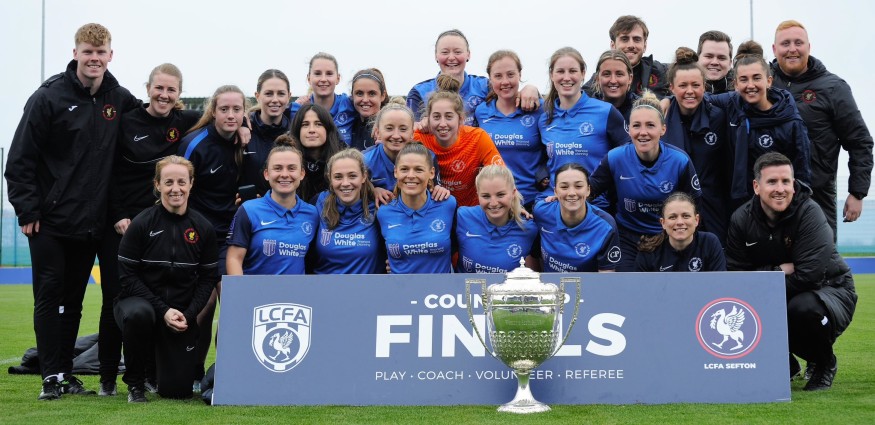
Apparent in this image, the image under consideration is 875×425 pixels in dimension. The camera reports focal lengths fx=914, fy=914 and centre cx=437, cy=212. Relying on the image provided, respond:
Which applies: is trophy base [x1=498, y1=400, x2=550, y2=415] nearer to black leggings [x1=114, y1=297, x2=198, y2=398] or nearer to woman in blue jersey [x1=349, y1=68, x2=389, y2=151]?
black leggings [x1=114, y1=297, x2=198, y2=398]

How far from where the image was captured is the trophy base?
428 centimetres

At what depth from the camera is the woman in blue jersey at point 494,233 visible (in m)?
5.26

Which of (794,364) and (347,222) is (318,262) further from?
(794,364)

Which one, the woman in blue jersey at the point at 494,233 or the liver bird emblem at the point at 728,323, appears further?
the woman in blue jersey at the point at 494,233

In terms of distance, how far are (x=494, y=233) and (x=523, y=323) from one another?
115 centimetres

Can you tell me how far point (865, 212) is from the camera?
64.0 feet

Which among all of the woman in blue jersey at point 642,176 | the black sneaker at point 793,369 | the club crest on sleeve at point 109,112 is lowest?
the black sneaker at point 793,369

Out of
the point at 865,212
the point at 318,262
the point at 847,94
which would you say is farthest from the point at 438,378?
the point at 865,212

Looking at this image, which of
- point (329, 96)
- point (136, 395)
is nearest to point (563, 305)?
point (136, 395)

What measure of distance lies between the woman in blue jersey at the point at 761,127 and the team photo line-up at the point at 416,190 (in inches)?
0.5

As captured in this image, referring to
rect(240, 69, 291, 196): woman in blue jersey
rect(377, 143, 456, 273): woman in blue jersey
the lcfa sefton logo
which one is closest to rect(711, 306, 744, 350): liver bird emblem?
the lcfa sefton logo

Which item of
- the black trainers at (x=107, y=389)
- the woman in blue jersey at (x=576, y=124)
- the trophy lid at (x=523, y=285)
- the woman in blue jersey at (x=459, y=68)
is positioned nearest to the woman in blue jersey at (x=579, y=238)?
the woman in blue jersey at (x=576, y=124)

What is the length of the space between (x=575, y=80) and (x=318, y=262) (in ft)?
6.81

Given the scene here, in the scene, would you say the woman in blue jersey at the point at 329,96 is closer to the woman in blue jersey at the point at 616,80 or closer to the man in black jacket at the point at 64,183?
the man in black jacket at the point at 64,183
